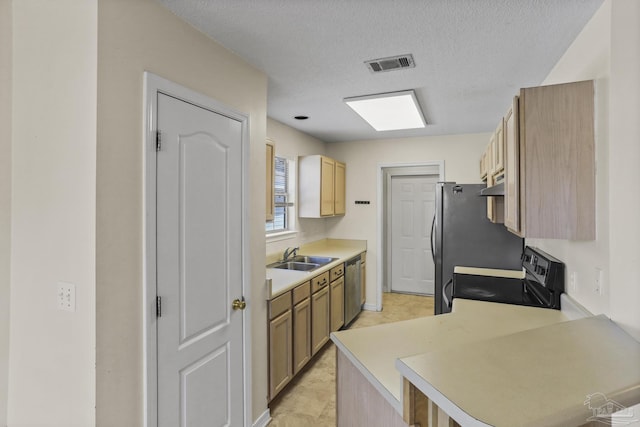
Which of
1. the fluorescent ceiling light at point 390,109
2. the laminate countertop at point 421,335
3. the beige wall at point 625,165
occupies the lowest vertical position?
the laminate countertop at point 421,335

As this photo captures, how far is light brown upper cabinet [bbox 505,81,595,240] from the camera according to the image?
58.8 inches

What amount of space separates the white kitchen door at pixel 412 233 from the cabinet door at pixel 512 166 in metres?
3.45

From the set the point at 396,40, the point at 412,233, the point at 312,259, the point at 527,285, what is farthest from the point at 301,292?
the point at 412,233

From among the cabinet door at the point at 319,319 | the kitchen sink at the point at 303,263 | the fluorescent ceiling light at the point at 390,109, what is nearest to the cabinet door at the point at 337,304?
the cabinet door at the point at 319,319

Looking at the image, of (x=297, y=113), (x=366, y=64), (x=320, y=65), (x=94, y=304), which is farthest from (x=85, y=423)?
(x=297, y=113)

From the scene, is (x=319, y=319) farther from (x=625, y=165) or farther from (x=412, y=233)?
(x=412, y=233)

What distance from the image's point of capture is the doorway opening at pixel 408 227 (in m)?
5.35

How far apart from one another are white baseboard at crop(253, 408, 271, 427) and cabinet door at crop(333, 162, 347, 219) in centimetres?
265

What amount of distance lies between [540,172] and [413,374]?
121cm

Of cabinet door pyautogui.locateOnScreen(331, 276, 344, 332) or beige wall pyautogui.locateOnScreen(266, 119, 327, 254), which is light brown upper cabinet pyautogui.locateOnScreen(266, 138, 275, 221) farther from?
cabinet door pyautogui.locateOnScreen(331, 276, 344, 332)

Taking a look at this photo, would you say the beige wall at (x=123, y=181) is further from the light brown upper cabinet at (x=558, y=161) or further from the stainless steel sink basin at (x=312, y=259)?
the stainless steel sink basin at (x=312, y=259)

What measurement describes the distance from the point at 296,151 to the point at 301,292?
1.89 meters

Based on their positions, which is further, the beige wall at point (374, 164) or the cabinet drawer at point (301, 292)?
the beige wall at point (374, 164)

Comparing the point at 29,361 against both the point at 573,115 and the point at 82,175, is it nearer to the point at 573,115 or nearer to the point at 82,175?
the point at 82,175
